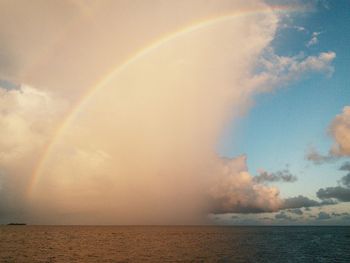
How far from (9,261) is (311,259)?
213ft

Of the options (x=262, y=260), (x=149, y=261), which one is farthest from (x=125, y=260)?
(x=262, y=260)

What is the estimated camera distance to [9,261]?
213 feet

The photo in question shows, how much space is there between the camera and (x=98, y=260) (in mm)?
67938

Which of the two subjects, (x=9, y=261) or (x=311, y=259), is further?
(x=311, y=259)

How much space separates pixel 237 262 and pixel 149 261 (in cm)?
1771

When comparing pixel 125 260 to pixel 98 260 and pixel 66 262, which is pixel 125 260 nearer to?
pixel 98 260

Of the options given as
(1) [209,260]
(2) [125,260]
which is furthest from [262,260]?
(2) [125,260]

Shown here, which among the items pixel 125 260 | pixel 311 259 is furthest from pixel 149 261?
pixel 311 259

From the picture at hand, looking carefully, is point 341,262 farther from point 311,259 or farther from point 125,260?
point 125,260

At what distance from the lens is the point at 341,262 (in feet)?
234

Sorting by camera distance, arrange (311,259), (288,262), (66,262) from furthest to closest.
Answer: (311,259) → (288,262) → (66,262)

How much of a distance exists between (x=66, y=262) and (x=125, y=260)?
37.8ft

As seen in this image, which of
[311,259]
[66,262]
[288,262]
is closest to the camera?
[66,262]

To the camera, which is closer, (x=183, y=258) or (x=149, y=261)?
(x=149, y=261)
